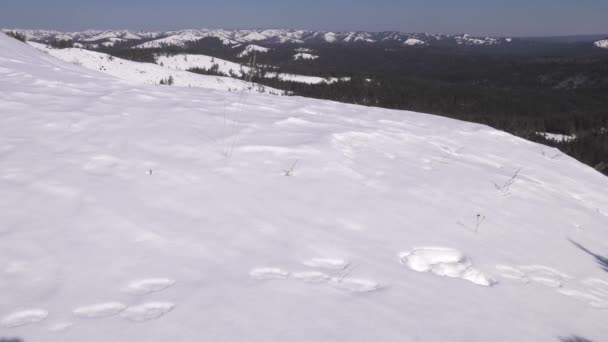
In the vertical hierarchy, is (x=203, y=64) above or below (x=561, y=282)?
above

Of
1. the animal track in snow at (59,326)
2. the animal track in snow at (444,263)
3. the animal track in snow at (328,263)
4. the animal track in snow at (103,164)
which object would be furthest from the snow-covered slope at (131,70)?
the animal track in snow at (59,326)

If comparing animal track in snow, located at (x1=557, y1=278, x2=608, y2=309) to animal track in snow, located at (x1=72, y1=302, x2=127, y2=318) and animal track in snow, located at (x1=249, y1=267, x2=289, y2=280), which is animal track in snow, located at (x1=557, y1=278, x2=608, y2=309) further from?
animal track in snow, located at (x1=72, y1=302, x2=127, y2=318)

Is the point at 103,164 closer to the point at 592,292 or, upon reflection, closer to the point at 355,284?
the point at 355,284

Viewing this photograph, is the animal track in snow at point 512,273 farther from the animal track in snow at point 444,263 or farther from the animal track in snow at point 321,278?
the animal track in snow at point 321,278

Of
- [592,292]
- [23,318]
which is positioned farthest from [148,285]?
[592,292]

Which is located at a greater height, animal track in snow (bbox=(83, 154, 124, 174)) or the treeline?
the treeline

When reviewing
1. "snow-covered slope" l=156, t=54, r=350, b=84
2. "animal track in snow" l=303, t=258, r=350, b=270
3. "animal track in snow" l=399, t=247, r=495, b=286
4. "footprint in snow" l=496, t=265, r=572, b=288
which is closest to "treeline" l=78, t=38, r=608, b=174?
"snow-covered slope" l=156, t=54, r=350, b=84
